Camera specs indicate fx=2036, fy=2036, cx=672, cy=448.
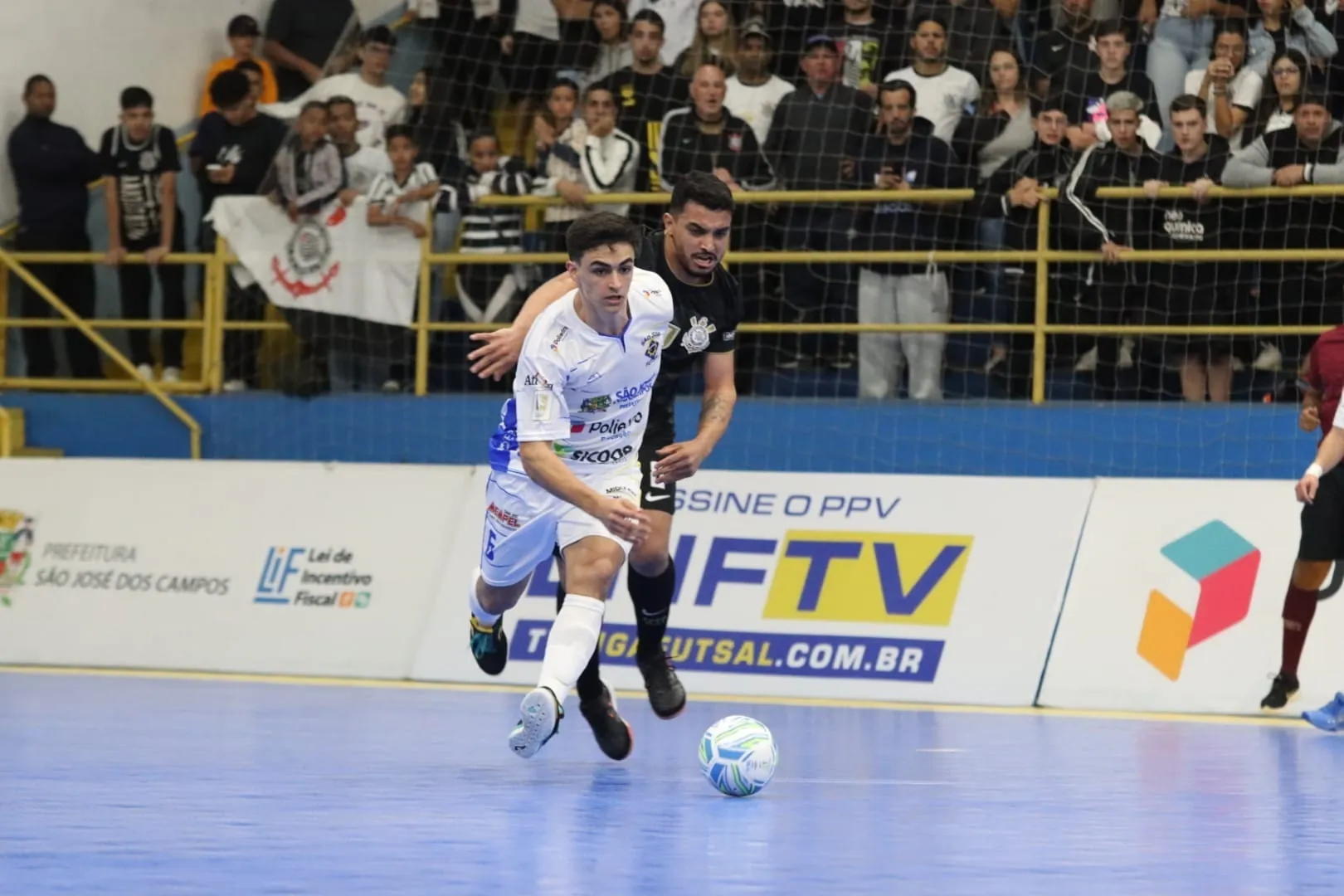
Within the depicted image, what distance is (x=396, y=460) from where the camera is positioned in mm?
15062

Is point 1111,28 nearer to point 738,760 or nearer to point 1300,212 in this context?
point 1300,212

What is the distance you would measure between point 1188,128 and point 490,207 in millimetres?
5134

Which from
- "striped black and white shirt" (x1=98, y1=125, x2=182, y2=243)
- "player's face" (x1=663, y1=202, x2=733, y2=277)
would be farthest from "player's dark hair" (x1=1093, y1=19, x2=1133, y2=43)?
"striped black and white shirt" (x1=98, y1=125, x2=182, y2=243)

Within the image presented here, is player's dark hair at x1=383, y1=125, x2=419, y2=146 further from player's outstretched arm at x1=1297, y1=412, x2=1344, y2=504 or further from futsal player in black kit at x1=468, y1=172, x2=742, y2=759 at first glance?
player's outstretched arm at x1=1297, y1=412, x2=1344, y2=504

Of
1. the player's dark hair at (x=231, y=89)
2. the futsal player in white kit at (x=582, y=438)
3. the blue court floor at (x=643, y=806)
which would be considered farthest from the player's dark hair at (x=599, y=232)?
the player's dark hair at (x=231, y=89)

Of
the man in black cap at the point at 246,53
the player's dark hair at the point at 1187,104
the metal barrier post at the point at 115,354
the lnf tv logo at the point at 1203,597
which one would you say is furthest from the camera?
the man in black cap at the point at 246,53

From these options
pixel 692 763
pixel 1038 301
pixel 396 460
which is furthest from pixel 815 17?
pixel 692 763

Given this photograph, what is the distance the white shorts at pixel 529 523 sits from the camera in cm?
804

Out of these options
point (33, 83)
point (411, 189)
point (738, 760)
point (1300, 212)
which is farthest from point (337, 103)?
point (738, 760)

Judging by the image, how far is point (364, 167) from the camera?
1527 cm

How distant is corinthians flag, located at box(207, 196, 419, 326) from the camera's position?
14969 millimetres

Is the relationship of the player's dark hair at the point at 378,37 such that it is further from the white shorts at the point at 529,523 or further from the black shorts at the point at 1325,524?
the black shorts at the point at 1325,524

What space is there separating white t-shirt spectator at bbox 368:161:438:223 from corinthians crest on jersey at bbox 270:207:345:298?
0.99 ft

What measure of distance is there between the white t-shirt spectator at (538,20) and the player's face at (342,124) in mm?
1892
